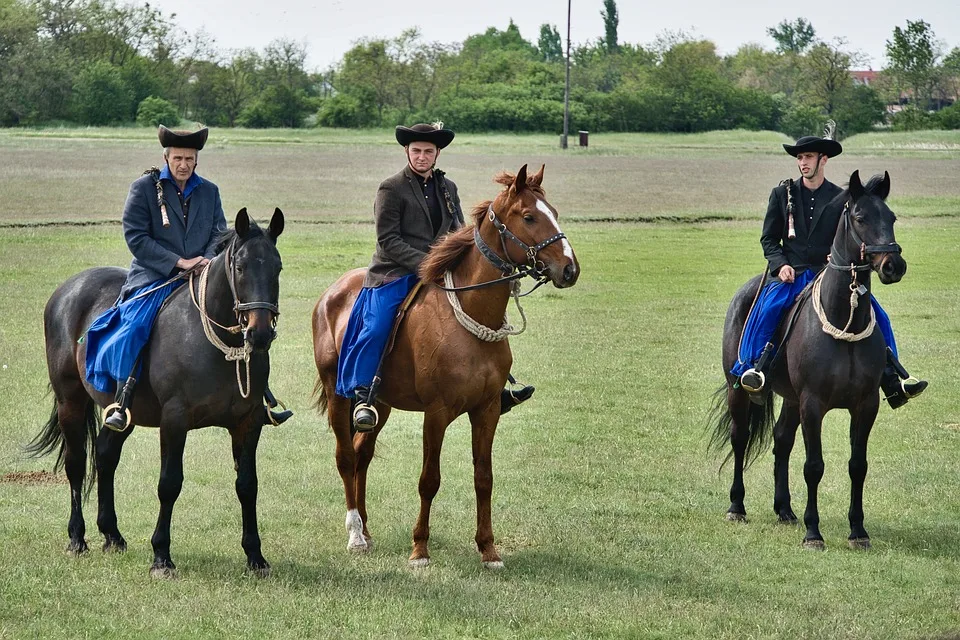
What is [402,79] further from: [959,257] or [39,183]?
[959,257]

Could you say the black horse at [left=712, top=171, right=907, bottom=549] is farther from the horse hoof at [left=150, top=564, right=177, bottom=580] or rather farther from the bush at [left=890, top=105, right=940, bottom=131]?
the bush at [left=890, top=105, right=940, bottom=131]

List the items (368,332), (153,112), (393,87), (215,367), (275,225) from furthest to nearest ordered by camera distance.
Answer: (393,87), (153,112), (368,332), (215,367), (275,225)

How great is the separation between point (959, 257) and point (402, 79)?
54.5 metres

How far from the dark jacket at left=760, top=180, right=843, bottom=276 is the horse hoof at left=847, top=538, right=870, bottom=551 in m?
2.23

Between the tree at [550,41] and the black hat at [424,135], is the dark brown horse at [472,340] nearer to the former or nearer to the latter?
the black hat at [424,135]

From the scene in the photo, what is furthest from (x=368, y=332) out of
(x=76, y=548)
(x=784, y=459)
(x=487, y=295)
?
(x=784, y=459)

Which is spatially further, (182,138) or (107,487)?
(107,487)

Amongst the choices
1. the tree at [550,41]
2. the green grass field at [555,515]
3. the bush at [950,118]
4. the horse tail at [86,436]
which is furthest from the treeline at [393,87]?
the tree at [550,41]

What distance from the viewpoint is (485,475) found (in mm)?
8336

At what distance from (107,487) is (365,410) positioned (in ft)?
6.57

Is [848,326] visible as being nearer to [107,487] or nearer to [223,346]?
[223,346]

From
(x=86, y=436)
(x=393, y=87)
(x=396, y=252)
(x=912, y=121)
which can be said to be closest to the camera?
(x=396, y=252)

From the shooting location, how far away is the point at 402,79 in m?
77.7

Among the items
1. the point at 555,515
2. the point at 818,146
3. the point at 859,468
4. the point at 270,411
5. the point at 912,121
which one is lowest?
the point at 555,515
